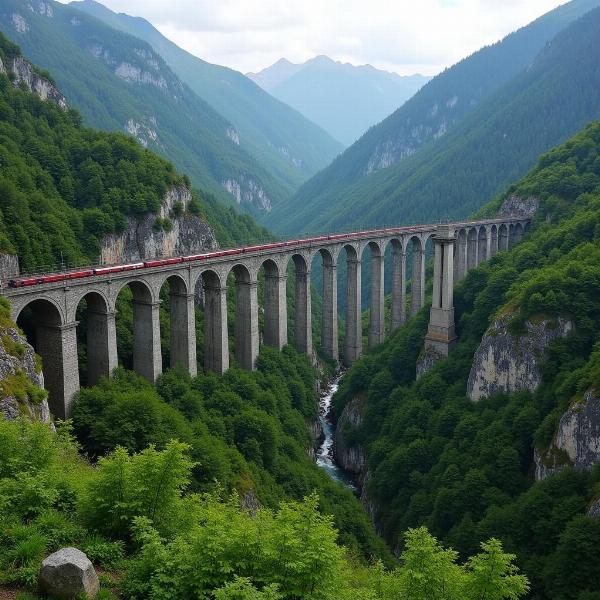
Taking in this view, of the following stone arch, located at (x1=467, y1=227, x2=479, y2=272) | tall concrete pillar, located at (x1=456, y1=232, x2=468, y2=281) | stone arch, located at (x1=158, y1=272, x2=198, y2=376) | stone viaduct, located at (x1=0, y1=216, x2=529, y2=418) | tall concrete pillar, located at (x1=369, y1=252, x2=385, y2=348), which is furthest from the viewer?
stone arch, located at (x1=467, y1=227, x2=479, y2=272)

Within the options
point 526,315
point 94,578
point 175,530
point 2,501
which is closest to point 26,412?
point 2,501

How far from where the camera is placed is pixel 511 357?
189ft

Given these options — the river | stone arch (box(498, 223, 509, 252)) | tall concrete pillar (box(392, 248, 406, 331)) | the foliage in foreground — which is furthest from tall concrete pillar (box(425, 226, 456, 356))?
the foliage in foreground

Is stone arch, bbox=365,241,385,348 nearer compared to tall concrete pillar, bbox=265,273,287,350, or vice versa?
tall concrete pillar, bbox=265,273,287,350

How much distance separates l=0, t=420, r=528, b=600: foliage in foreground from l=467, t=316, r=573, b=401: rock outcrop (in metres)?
38.2

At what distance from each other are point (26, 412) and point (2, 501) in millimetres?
16792

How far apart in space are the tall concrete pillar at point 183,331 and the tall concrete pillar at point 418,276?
52.0 m

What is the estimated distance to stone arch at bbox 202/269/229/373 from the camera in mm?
63906

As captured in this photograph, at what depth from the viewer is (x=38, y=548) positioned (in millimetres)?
17984

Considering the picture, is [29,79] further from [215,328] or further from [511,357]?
[511,357]

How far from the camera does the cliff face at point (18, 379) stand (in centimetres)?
3469

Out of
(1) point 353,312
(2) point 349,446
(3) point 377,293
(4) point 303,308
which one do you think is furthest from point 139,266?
(3) point 377,293

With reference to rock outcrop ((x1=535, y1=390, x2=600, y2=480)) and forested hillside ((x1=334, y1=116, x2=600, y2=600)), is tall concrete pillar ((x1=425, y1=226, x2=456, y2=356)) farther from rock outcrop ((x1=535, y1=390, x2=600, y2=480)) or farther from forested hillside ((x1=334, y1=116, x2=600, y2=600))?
rock outcrop ((x1=535, y1=390, x2=600, y2=480))

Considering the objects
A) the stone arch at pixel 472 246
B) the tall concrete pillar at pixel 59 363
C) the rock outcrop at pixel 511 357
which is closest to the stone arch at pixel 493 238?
the stone arch at pixel 472 246
